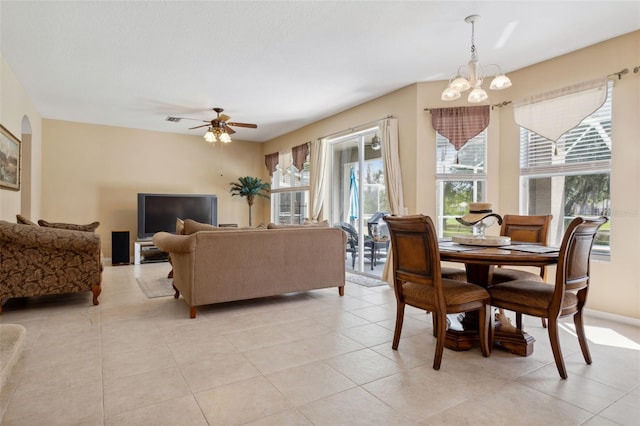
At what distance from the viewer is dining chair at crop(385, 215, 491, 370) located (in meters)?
2.20

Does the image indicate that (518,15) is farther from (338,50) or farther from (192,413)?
(192,413)

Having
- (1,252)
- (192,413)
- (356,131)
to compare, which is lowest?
(192,413)

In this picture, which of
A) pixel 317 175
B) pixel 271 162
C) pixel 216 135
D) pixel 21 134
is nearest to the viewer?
pixel 21 134

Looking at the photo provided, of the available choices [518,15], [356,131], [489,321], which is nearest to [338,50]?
[518,15]

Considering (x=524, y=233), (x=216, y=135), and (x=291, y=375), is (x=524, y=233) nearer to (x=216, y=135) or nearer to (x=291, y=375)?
(x=291, y=375)

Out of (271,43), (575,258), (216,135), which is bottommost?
(575,258)

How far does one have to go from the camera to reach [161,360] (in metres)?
2.33

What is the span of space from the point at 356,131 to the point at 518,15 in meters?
2.81

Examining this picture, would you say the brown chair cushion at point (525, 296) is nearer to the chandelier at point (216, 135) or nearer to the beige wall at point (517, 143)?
the beige wall at point (517, 143)

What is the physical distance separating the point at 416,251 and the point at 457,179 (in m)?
2.47

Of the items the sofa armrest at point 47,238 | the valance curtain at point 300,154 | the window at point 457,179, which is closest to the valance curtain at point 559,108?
the window at point 457,179

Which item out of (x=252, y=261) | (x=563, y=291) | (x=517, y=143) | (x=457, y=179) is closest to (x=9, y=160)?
(x=252, y=261)

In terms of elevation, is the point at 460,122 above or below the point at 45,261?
above

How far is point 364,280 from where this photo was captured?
4.99 m
